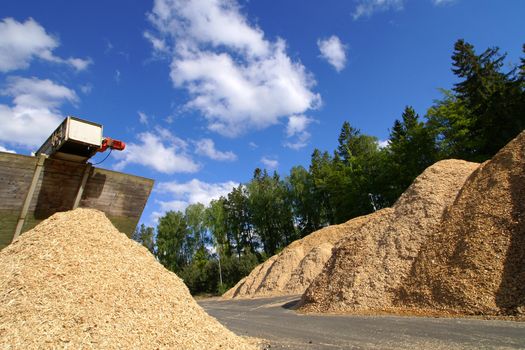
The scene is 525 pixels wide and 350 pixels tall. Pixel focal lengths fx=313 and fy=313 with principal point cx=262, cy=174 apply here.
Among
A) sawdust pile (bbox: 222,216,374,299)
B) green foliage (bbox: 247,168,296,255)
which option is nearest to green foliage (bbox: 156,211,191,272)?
green foliage (bbox: 247,168,296,255)

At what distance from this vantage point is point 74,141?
5.67 m

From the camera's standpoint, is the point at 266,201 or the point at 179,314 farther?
the point at 266,201

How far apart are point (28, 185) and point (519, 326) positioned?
33.2 ft

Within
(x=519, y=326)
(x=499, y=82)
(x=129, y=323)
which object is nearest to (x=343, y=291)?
(x=519, y=326)

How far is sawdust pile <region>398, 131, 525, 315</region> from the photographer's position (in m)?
8.39

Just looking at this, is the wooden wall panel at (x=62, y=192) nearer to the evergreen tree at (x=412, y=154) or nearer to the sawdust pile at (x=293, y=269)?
the sawdust pile at (x=293, y=269)

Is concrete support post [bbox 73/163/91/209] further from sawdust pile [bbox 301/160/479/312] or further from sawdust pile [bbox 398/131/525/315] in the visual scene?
sawdust pile [bbox 398/131/525/315]

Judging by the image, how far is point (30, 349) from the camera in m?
3.80

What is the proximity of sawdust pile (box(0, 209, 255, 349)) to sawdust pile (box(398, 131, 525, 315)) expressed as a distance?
274 inches

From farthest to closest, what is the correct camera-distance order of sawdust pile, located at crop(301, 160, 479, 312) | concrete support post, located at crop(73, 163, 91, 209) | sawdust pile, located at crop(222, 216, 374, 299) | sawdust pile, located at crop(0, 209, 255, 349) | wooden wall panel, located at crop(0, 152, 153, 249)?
sawdust pile, located at crop(222, 216, 374, 299)
sawdust pile, located at crop(301, 160, 479, 312)
concrete support post, located at crop(73, 163, 91, 209)
wooden wall panel, located at crop(0, 152, 153, 249)
sawdust pile, located at crop(0, 209, 255, 349)

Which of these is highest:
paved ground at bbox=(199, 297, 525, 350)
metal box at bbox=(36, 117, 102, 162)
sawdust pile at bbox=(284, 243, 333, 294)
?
metal box at bbox=(36, 117, 102, 162)

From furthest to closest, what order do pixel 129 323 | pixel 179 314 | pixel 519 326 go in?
pixel 519 326
pixel 179 314
pixel 129 323

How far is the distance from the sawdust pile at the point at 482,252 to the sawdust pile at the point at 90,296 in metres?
6.96

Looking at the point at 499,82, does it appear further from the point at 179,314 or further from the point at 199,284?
the point at 199,284
